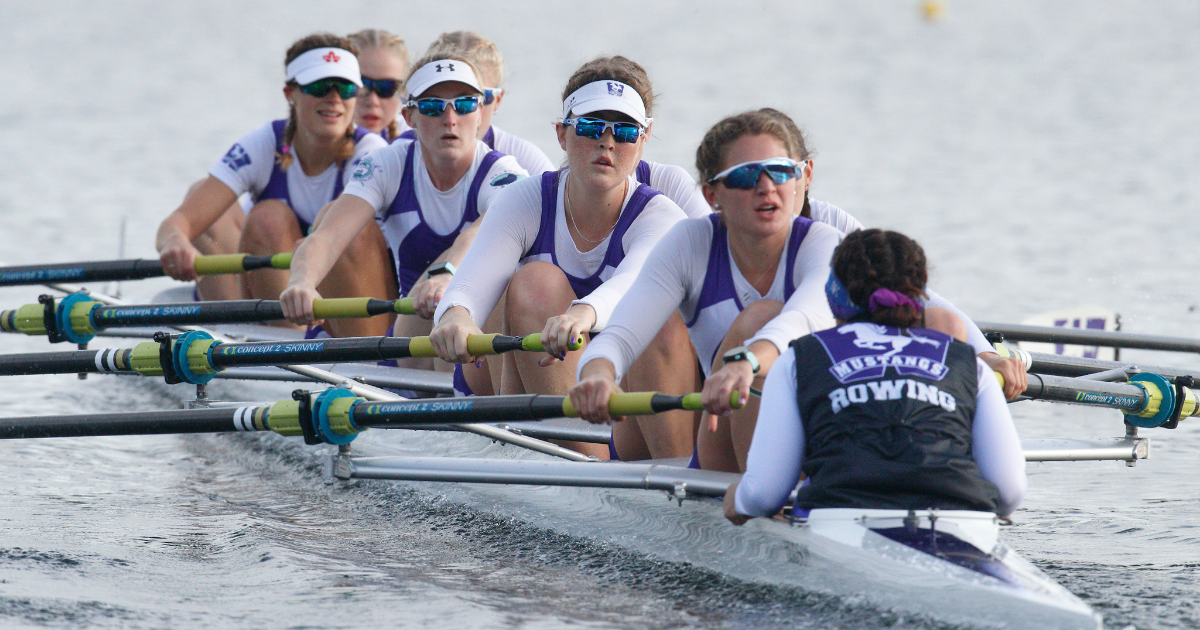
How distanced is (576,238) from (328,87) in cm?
195

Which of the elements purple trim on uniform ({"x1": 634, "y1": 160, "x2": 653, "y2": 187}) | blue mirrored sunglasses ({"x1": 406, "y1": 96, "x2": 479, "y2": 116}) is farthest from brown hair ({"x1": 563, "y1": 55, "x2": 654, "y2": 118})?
blue mirrored sunglasses ({"x1": 406, "y1": 96, "x2": 479, "y2": 116})

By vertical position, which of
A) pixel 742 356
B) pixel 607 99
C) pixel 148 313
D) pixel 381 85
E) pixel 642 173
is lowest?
pixel 742 356

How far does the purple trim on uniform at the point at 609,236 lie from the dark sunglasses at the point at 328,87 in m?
1.78

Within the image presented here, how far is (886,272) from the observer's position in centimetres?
272

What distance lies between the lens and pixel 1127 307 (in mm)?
8242

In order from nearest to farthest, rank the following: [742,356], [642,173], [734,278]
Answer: [742,356] < [734,278] < [642,173]

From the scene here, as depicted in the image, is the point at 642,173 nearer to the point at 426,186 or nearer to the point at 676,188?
the point at 676,188

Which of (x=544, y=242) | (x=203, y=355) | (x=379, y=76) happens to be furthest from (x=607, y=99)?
(x=379, y=76)

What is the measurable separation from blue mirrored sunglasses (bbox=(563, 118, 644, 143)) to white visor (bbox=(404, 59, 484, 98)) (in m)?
1.05

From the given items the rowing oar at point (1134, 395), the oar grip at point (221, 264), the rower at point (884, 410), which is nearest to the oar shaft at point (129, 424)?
the oar grip at point (221, 264)

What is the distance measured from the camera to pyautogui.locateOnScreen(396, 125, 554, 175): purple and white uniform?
5.41 m

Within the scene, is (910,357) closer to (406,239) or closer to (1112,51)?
(406,239)

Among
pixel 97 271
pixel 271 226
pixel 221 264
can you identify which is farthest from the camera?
pixel 271 226

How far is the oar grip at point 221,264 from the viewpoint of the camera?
17.2 feet
